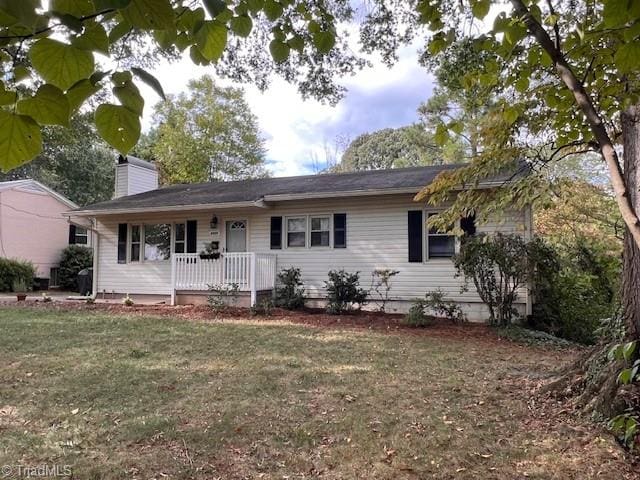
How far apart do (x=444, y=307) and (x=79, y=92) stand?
9.45 meters

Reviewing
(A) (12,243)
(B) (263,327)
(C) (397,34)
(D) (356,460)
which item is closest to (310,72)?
(C) (397,34)

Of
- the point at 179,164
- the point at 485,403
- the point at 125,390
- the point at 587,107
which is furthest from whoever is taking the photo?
the point at 179,164

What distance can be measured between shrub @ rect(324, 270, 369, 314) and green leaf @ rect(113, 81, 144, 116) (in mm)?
9356

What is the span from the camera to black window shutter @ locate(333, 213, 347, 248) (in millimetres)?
11219

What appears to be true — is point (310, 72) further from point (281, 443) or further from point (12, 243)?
point (12, 243)

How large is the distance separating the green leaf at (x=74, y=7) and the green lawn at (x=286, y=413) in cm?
285

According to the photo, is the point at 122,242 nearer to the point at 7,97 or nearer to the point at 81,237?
the point at 81,237

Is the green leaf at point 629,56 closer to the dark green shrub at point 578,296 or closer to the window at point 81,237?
the dark green shrub at point 578,296

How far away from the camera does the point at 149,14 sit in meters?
0.88

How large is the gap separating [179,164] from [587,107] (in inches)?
1104

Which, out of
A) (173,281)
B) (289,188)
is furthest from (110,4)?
(173,281)

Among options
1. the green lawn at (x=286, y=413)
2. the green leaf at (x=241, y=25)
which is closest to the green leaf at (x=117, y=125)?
the green leaf at (x=241, y=25)

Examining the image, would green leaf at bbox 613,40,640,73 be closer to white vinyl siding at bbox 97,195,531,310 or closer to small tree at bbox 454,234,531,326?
small tree at bbox 454,234,531,326

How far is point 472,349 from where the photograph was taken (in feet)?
22.1
